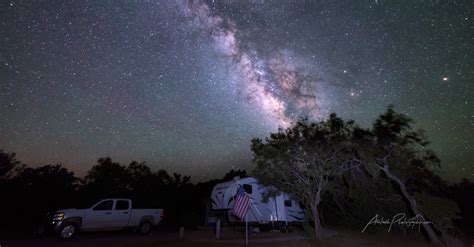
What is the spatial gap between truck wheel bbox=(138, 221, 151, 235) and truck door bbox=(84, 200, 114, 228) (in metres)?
2.03

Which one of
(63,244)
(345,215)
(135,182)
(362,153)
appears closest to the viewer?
(63,244)

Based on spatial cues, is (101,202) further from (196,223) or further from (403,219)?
(403,219)

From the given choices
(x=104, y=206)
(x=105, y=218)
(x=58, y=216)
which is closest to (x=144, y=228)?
(x=105, y=218)

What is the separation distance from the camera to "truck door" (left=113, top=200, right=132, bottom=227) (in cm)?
1727

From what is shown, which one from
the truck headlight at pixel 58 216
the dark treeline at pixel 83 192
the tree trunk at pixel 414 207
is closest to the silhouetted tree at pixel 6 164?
the dark treeline at pixel 83 192

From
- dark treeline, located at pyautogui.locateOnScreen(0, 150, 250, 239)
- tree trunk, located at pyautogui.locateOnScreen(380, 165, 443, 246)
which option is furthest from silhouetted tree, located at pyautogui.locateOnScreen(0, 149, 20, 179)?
tree trunk, located at pyautogui.locateOnScreen(380, 165, 443, 246)

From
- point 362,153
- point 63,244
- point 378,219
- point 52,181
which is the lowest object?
point 63,244

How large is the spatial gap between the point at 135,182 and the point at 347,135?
21970 millimetres

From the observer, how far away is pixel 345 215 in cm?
2180

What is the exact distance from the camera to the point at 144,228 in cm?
1864

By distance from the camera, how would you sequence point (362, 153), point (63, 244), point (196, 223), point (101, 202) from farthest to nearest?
point (196, 223) < point (101, 202) < point (362, 153) < point (63, 244)

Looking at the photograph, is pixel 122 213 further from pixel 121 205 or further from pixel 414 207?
pixel 414 207

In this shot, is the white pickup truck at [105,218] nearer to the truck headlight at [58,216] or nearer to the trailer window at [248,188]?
the truck headlight at [58,216]

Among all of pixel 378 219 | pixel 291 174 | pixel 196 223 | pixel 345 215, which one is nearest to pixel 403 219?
pixel 378 219
